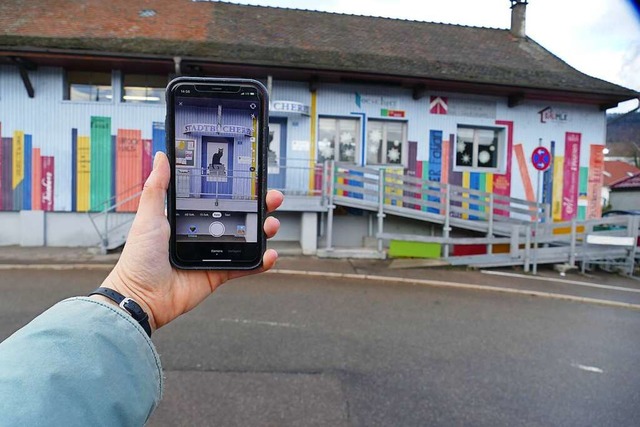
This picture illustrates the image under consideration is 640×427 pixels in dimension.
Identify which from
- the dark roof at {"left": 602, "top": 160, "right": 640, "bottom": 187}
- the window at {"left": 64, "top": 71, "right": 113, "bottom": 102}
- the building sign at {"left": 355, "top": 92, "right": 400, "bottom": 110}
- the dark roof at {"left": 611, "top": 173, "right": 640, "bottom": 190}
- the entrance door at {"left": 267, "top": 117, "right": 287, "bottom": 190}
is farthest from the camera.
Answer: the dark roof at {"left": 602, "top": 160, "right": 640, "bottom": 187}

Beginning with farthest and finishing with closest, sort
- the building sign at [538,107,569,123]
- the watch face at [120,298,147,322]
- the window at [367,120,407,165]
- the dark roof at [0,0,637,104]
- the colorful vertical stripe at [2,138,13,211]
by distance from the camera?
the building sign at [538,107,569,123], the window at [367,120,407,165], the colorful vertical stripe at [2,138,13,211], the dark roof at [0,0,637,104], the watch face at [120,298,147,322]

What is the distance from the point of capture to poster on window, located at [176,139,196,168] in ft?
5.73

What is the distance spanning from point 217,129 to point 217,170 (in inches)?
6.4

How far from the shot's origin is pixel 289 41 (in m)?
14.4

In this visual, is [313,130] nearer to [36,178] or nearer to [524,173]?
[524,173]

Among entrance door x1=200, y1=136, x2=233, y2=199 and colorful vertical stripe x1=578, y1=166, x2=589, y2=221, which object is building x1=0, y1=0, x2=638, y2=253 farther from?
entrance door x1=200, y1=136, x2=233, y2=199

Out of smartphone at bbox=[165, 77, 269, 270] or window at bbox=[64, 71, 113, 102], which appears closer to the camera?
smartphone at bbox=[165, 77, 269, 270]

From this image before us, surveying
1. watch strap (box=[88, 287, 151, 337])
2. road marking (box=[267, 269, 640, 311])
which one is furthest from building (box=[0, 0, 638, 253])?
watch strap (box=[88, 287, 151, 337])

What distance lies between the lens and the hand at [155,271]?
1.55 metres

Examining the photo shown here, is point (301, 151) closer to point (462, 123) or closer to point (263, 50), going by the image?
point (263, 50)

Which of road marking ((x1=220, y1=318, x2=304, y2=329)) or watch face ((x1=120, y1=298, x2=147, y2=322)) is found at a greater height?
watch face ((x1=120, y1=298, x2=147, y2=322))

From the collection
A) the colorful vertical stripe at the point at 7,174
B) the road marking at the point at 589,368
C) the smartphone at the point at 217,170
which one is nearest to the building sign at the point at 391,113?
the road marking at the point at 589,368

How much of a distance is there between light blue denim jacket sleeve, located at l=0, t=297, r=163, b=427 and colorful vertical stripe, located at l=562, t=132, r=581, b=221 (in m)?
16.2

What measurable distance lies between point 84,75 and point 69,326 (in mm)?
14110
